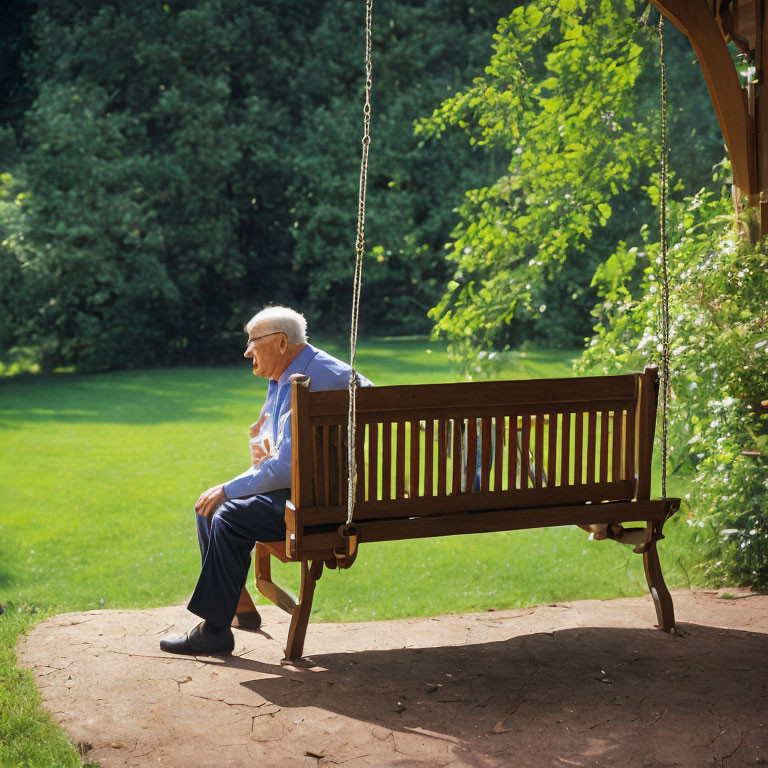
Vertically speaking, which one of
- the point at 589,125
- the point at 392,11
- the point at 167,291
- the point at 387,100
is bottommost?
the point at 167,291

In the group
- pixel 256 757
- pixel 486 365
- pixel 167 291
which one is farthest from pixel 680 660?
pixel 167 291

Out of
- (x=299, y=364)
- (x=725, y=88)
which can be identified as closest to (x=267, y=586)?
(x=299, y=364)

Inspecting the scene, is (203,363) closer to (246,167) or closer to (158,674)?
(246,167)

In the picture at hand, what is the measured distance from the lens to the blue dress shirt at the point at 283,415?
3.91 m

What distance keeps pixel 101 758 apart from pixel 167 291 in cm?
1437

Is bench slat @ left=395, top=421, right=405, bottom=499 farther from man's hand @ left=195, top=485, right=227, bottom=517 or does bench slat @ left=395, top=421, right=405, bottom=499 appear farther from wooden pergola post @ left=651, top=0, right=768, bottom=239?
wooden pergola post @ left=651, top=0, right=768, bottom=239

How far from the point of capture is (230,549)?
12.6 feet

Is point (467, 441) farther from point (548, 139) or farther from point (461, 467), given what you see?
point (548, 139)

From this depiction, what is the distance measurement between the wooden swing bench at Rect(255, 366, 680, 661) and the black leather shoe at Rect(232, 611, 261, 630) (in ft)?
0.57

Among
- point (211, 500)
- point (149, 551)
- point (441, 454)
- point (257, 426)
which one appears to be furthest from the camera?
point (149, 551)

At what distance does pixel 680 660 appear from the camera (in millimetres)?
3756

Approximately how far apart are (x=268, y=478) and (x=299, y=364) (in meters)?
0.50

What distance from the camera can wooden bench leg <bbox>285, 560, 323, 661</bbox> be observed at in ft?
12.3

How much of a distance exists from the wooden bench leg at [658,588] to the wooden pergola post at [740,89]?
1.74 meters
